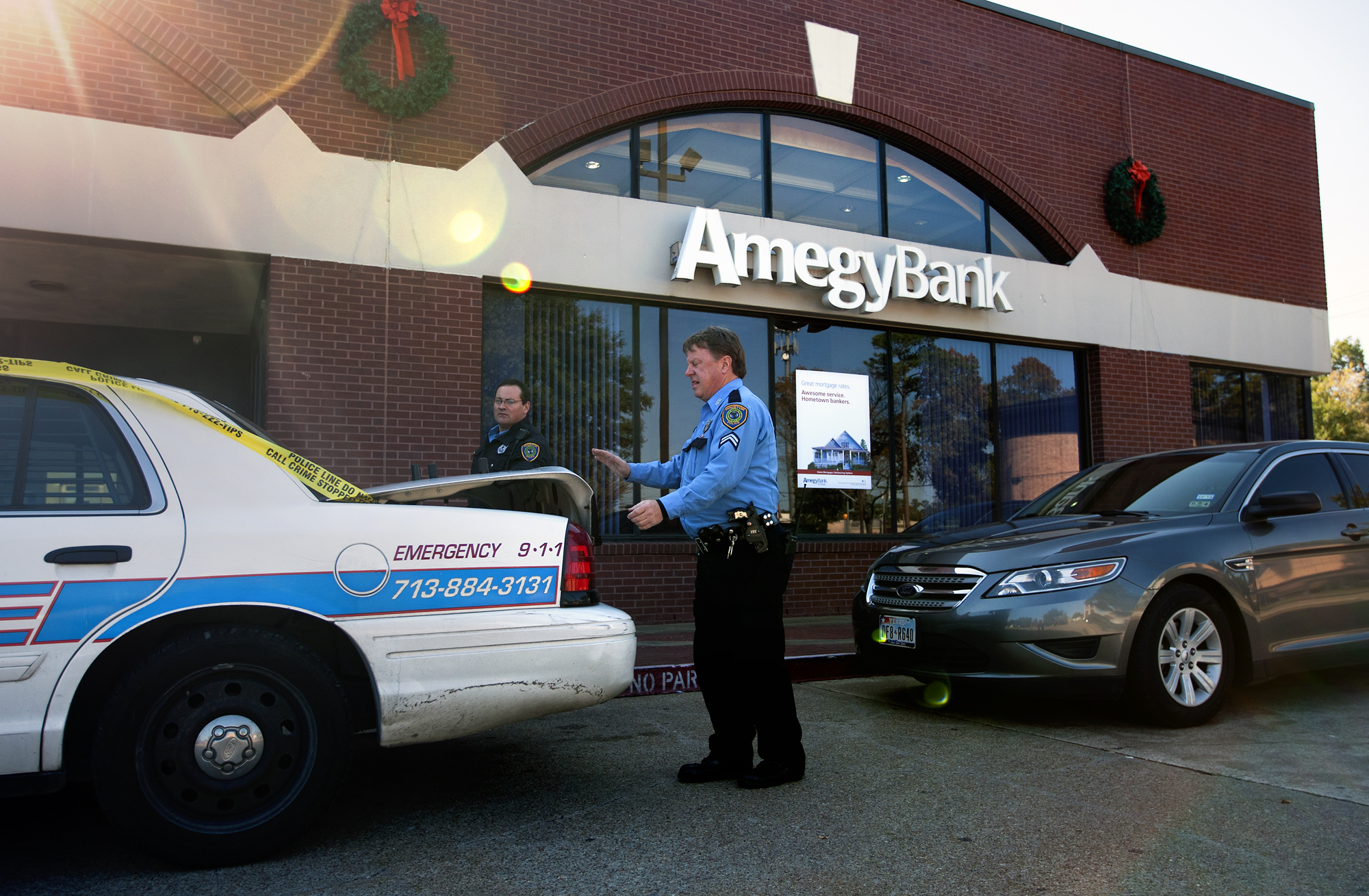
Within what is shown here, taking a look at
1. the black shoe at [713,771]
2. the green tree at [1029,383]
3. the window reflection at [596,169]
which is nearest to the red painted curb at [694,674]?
the black shoe at [713,771]

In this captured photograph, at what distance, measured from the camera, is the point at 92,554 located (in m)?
2.96

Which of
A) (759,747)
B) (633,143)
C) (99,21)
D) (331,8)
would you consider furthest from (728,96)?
(759,747)

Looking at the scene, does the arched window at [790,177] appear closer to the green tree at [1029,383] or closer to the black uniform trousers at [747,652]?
the green tree at [1029,383]

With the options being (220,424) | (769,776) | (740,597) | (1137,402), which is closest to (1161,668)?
(769,776)

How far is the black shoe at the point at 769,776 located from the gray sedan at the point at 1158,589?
1393 mm

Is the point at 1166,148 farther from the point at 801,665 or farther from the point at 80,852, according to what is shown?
the point at 80,852

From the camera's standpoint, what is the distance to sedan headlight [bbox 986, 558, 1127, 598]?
4844 millimetres

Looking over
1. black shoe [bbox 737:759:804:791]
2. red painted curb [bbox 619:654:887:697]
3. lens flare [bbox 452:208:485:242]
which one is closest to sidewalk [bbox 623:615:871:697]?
red painted curb [bbox 619:654:887:697]

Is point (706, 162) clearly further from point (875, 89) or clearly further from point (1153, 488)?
point (1153, 488)

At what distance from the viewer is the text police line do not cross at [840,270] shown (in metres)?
9.19

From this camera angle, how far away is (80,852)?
10.4ft

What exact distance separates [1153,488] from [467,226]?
19.2ft

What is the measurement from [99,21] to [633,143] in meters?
4.54

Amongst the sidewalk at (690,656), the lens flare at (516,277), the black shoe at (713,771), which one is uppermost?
the lens flare at (516,277)
